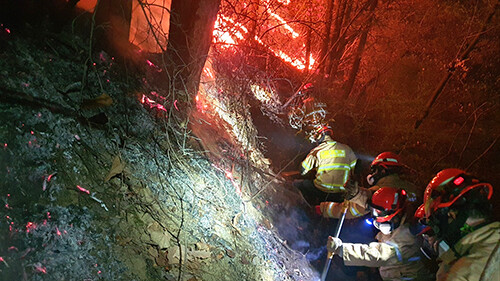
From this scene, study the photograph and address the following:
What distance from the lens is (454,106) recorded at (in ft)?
45.8

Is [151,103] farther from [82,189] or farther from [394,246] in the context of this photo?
[394,246]

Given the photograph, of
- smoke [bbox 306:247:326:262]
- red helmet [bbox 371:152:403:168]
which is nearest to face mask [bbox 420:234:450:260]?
red helmet [bbox 371:152:403:168]

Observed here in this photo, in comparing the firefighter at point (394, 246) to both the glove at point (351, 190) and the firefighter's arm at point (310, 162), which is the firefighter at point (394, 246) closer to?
the glove at point (351, 190)

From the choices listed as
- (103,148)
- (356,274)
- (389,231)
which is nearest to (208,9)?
(103,148)

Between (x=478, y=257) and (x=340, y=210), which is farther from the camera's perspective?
(x=340, y=210)

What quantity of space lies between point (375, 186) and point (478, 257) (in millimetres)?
2865

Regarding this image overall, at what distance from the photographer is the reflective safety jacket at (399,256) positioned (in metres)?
3.79

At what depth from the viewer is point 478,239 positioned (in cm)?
246

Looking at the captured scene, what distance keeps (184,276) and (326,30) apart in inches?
477

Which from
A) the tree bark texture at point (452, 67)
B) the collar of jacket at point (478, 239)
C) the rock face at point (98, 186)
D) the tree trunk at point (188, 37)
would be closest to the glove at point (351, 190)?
the rock face at point (98, 186)

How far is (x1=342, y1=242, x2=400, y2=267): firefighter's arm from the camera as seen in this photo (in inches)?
150

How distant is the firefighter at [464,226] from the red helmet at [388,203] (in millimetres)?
645

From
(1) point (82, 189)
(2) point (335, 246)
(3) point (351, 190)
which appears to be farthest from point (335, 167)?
(1) point (82, 189)

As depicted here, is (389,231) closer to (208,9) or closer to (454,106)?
(208,9)
